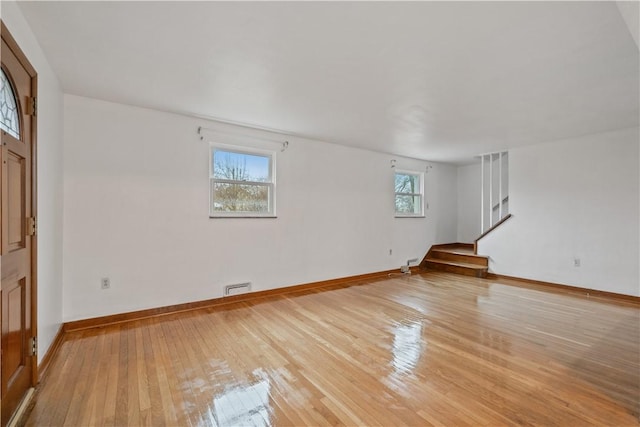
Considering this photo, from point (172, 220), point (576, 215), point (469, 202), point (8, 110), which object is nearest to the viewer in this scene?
point (8, 110)

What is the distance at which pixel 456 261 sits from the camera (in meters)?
6.12

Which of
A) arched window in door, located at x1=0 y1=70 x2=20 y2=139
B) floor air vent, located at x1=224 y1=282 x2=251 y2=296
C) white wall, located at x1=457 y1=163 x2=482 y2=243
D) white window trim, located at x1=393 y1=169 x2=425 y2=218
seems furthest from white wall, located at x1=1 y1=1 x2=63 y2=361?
white wall, located at x1=457 y1=163 x2=482 y2=243

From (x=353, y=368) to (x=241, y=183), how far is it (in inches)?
108

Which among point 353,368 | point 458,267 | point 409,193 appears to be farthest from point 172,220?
point 458,267

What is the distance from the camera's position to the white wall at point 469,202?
6898 millimetres

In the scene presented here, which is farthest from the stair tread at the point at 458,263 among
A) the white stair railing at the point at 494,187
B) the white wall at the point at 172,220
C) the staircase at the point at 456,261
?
the white wall at the point at 172,220

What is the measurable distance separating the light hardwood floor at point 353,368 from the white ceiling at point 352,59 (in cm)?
235

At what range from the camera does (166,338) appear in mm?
2760

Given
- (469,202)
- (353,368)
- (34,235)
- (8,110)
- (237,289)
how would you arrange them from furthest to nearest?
(469,202), (237,289), (353,368), (34,235), (8,110)

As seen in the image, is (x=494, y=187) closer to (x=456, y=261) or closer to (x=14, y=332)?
(x=456, y=261)

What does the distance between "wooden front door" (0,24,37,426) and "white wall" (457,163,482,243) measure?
7.45 meters

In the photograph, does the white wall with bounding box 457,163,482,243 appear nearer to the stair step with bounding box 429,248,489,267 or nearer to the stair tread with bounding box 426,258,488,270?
the stair step with bounding box 429,248,489,267

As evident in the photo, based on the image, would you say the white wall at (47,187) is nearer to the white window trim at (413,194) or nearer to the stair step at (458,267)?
the white window trim at (413,194)

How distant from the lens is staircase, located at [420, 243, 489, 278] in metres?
5.67
